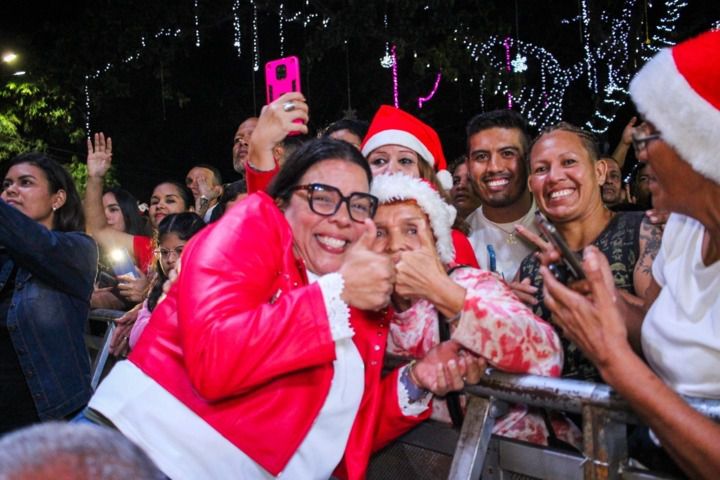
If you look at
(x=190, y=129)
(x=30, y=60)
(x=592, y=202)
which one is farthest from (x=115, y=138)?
(x=592, y=202)

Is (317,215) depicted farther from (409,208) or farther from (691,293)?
(691,293)

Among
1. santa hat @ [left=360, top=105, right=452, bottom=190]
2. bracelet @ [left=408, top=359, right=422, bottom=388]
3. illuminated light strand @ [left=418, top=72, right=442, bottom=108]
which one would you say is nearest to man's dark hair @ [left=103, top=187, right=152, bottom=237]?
santa hat @ [left=360, top=105, right=452, bottom=190]

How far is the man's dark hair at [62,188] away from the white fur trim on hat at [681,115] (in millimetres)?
3322

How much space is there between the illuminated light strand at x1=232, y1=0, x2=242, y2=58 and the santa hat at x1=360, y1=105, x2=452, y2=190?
31.6ft

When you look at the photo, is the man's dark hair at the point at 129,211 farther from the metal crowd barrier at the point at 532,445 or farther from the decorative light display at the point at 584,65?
the decorative light display at the point at 584,65

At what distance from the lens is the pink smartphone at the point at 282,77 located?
4.64 meters

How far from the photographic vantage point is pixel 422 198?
288 centimetres

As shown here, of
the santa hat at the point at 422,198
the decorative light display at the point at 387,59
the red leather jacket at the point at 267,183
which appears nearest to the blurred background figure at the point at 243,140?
the red leather jacket at the point at 267,183

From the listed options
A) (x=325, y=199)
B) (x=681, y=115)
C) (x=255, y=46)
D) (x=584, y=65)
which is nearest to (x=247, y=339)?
(x=325, y=199)

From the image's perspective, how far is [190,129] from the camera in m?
21.2

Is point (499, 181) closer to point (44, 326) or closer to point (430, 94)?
point (44, 326)

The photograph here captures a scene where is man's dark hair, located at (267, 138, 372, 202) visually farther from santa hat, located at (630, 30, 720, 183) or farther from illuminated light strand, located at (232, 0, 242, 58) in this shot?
illuminated light strand, located at (232, 0, 242, 58)

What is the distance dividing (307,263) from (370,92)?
14.1 metres

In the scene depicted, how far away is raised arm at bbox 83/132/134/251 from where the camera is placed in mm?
5434
